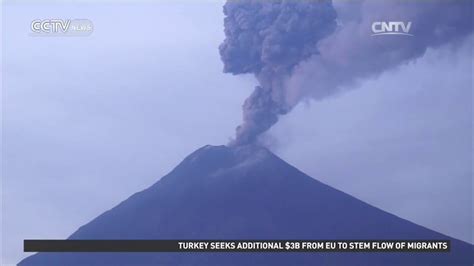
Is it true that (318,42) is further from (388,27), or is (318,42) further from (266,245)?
(266,245)

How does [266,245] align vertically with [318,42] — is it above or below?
below

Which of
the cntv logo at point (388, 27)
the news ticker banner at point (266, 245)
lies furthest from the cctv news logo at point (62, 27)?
the cntv logo at point (388, 27)

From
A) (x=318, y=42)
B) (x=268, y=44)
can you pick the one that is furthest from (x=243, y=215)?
(x=318, y=42)

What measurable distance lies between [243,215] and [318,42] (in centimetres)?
122

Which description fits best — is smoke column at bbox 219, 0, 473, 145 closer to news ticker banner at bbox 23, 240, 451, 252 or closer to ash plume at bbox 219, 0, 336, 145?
ash plume at bbox 219, 0, 336, 145

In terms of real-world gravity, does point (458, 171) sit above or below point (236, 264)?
above

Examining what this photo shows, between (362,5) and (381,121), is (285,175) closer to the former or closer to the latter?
(381,121)

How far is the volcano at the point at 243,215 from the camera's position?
404 cm

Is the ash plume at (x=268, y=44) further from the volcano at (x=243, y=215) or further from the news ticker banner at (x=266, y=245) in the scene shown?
the news ticker banner at (x=266, y=245)

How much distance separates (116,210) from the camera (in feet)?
13.3

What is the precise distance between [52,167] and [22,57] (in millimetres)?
752

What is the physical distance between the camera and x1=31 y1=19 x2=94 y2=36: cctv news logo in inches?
160

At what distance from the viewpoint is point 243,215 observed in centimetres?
404

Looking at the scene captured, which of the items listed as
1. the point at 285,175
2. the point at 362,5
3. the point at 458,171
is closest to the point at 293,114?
the point at 285,175
